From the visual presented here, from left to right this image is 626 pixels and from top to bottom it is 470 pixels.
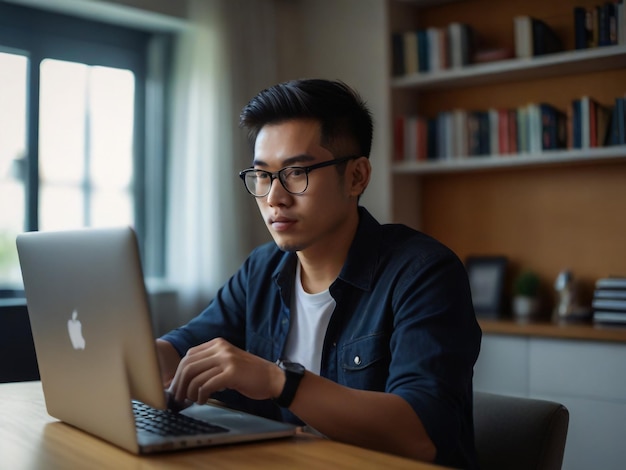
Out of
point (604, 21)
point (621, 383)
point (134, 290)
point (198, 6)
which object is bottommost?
point (621, 383)

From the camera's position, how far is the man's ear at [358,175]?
69.1 inches

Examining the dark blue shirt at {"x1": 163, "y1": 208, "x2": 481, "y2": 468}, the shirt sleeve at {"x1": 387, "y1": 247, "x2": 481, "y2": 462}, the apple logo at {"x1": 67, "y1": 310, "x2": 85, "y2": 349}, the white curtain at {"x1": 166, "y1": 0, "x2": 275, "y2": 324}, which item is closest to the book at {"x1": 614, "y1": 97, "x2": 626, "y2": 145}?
the white curtain at {"x1": 166, "y1": 0, "x2": 275, "y2": 324}

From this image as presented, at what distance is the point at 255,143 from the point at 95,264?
691 mm

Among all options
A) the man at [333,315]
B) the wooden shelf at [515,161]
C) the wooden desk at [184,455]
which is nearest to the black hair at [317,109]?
the man at [333,315]

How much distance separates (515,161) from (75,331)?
8.54 ft

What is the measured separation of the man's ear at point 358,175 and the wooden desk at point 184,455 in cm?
68

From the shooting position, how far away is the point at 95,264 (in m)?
1.13

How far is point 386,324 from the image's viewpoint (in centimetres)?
152

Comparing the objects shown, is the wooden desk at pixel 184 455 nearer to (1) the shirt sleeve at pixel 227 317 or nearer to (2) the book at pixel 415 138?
(1) the shirt sleeve at pixel 227 317

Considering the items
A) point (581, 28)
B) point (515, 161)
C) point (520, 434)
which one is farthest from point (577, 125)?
point (520, 434)

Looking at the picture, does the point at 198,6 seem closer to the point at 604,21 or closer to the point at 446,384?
the point at 604,21

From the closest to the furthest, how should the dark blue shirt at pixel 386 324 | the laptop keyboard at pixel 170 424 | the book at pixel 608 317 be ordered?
1. the laptop keyboard at pixel 170 424
2. the dark blue shirt at pixel 386 324
3. the book at pixel 608 317

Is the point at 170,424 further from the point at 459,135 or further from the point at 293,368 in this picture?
the point at 459,135

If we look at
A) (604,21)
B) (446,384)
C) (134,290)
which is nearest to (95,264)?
(134,290)
